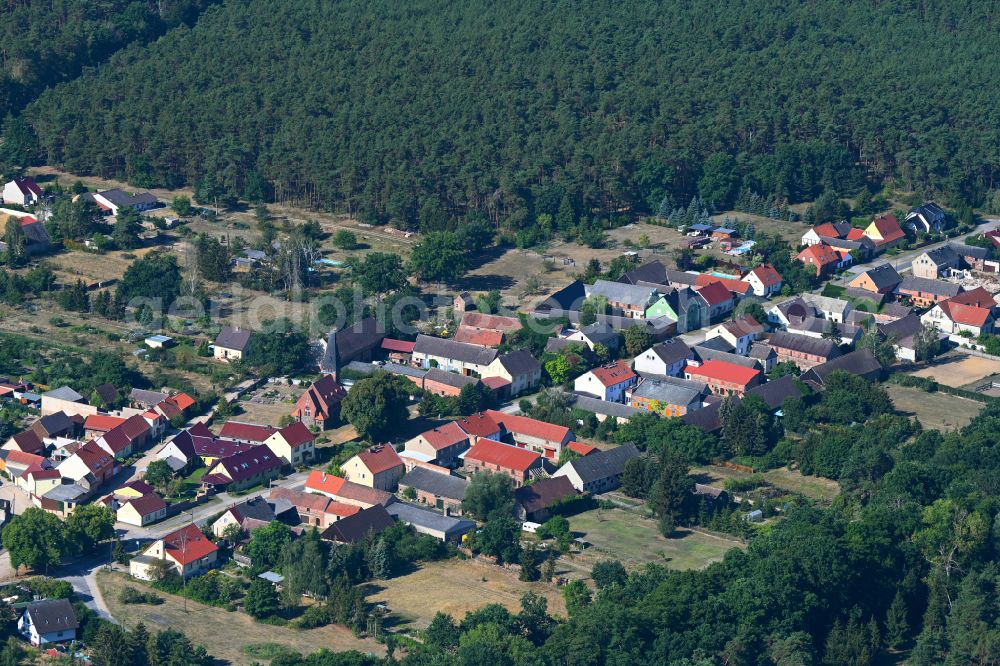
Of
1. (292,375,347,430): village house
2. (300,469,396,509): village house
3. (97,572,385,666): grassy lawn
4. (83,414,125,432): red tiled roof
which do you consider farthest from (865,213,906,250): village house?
(97,572,385,666): grassy lawn

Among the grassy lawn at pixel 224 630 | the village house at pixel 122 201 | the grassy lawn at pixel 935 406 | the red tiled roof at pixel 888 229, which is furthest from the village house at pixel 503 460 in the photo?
the village house at pixel 122 201

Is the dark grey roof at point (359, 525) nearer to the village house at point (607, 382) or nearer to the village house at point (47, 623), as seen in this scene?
the village house at point (47, 623)

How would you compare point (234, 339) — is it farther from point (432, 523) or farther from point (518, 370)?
point (432, 523)

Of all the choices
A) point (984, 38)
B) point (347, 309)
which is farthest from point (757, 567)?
point (984, 38)

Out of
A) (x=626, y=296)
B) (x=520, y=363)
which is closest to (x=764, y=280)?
(x=626, y=296)

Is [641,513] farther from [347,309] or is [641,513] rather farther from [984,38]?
[984,38]

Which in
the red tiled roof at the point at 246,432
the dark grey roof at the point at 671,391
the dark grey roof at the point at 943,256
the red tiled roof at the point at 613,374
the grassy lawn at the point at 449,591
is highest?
the dark grey roof at the point at 943,256
